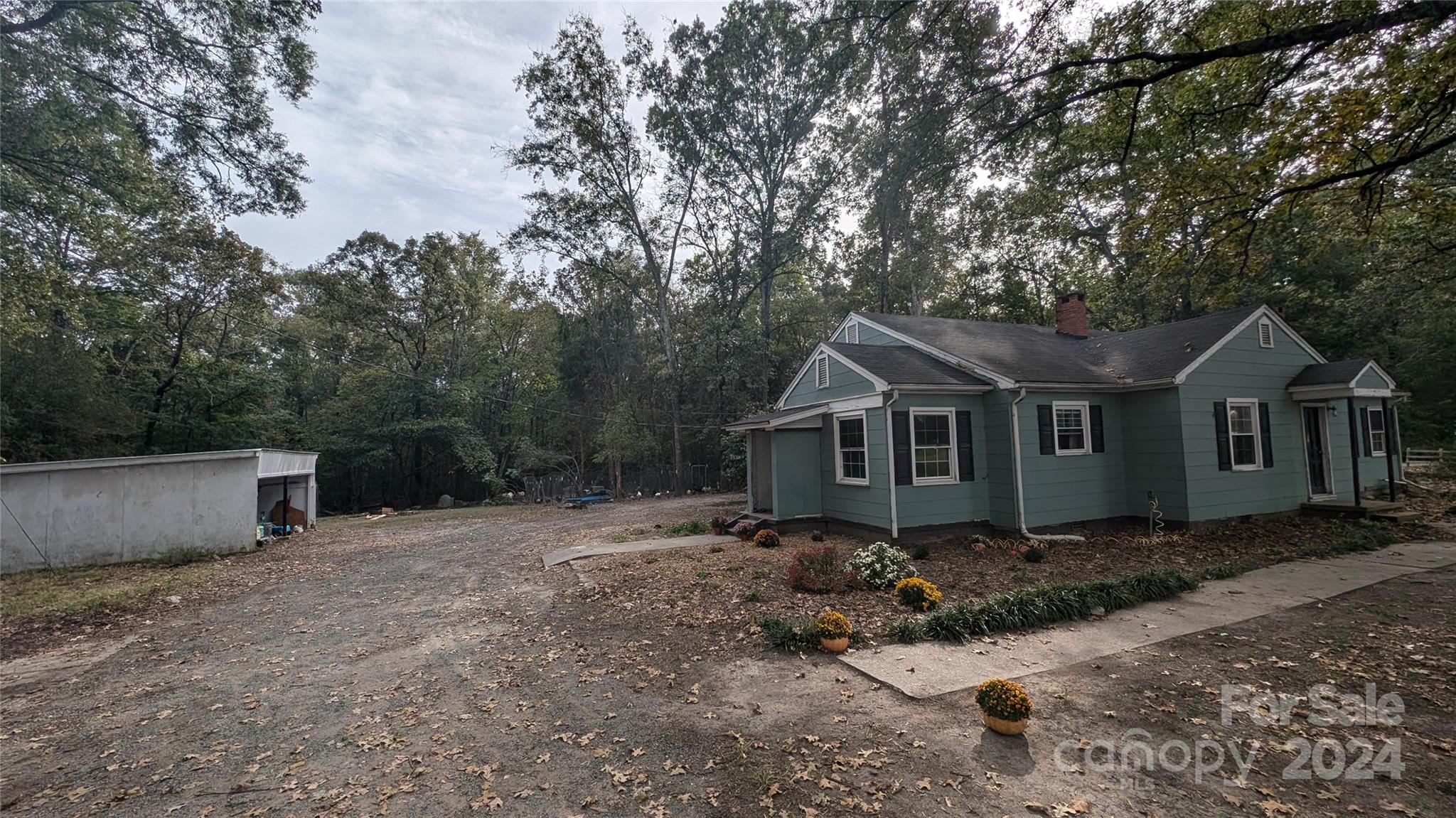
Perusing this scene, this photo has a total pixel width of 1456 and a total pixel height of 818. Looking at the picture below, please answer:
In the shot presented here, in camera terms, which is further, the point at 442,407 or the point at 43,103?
the point at 442,407

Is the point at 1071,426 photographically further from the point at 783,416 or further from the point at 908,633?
the point at 908,633

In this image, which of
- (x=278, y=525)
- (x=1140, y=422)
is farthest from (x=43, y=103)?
(x=1140, y=422)

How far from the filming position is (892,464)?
977 cm

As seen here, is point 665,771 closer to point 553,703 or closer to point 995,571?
point 553,703

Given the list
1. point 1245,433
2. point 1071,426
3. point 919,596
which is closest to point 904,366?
point 1071,426

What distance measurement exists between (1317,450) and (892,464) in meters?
11.6

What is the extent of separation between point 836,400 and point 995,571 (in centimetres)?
445

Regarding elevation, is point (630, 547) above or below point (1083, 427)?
below

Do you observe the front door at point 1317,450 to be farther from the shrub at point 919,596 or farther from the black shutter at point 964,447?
the shrub at point 919,596

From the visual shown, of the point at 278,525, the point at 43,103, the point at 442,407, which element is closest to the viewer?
the point at 43,103

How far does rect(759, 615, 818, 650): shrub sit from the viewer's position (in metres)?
5.44

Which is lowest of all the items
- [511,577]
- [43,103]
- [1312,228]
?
[511,577]

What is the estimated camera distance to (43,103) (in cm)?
883

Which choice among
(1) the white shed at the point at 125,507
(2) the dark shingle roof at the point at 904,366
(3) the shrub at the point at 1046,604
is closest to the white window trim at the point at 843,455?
(2) the dark shingle roof at the point at 904,366
